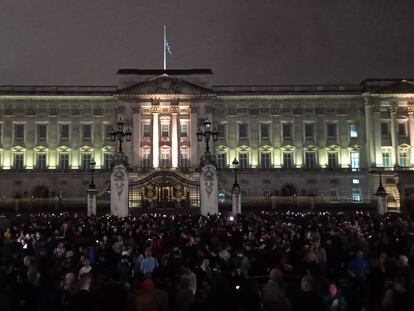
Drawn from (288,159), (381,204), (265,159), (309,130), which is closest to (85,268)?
(381,204)

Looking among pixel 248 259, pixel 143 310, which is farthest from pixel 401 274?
pixel 143 310

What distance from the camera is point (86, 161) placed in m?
76.6

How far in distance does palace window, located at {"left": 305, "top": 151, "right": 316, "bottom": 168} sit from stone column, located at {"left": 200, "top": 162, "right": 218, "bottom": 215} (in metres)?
41.6

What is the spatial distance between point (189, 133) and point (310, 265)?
63.6 meters

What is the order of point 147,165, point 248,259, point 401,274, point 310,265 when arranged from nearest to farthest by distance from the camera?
point 401,274 < point 310,265 < point 248,259 < point 147,165

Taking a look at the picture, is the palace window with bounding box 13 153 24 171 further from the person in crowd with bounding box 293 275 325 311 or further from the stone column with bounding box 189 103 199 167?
the person in crowd with bounding box 293 275 325 311

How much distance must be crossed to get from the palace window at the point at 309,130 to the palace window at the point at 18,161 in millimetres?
38226

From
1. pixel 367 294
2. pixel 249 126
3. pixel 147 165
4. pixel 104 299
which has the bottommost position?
pixel 367 294

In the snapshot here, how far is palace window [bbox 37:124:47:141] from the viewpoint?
76.8 metres

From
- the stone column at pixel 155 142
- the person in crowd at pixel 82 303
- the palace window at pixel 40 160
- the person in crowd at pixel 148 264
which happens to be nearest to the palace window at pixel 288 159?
the stone column at pixel 155 142

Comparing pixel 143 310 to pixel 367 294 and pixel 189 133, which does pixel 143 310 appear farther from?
pixel 189 133

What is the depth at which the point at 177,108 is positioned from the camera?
3000 inches

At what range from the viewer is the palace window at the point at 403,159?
76688mm

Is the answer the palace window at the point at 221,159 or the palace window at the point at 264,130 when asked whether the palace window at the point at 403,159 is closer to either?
the palace window at the point at 264,130
